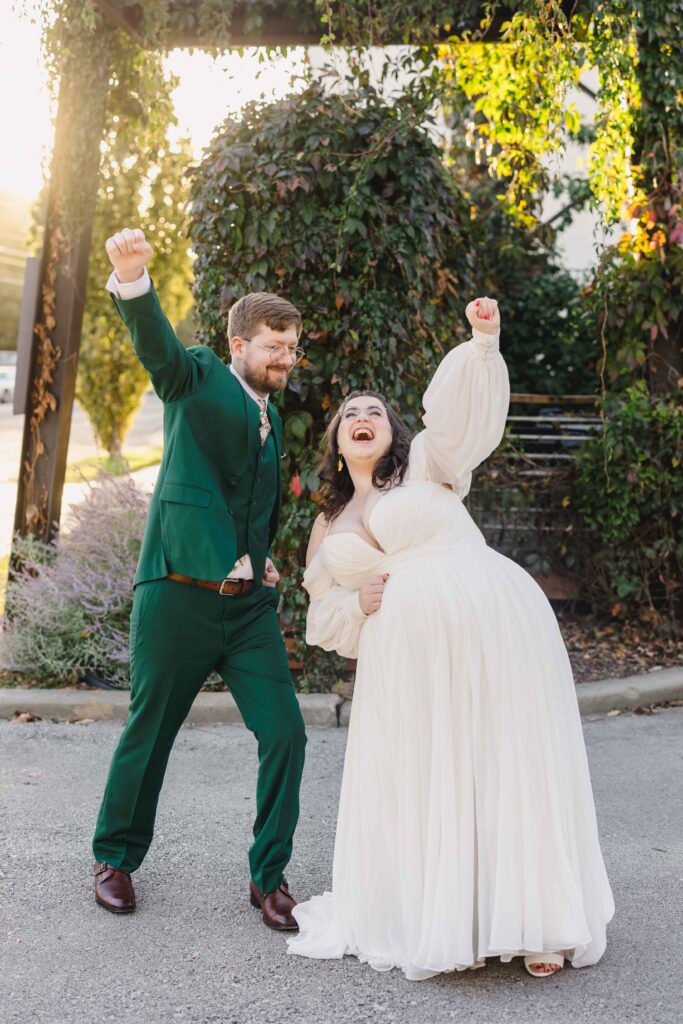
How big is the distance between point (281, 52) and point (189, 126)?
1.10 metres

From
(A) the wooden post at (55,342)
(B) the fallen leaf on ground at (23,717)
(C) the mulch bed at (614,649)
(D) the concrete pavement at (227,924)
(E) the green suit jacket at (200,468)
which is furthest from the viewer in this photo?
(A) the wooden post at (55,342)

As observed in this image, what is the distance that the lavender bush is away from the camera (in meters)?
6.56

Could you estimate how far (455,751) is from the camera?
330 cm

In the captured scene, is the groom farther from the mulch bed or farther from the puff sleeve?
the mulch bed

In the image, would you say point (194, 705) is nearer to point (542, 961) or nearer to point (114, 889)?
point (114, 889)

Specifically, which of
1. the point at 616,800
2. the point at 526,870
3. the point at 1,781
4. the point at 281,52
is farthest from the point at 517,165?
the point at 526,870

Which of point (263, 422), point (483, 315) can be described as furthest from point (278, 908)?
point (483, 315)

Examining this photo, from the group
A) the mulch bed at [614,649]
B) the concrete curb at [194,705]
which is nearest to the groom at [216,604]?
the concrete curb at [194,705]

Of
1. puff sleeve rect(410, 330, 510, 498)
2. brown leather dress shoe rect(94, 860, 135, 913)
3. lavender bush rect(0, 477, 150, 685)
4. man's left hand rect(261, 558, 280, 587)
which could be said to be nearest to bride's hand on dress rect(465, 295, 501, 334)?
puff sleeve rect(410, 330, 510, 498)

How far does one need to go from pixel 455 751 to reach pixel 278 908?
882mm

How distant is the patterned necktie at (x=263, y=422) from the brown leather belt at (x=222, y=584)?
1.51 feet

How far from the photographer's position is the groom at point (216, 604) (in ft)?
12.0

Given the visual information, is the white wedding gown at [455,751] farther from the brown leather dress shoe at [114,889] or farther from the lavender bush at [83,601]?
the lavender bush at [83,601]

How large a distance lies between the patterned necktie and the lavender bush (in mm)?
2921
